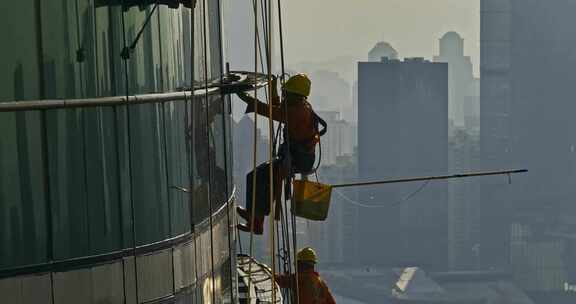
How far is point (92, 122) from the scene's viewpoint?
520cm

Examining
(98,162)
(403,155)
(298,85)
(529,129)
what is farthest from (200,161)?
(529,129)

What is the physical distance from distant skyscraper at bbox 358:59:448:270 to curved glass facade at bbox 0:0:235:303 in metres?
159

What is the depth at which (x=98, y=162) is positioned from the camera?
17.3ft

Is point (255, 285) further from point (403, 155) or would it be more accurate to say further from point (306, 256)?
point (403, 155)

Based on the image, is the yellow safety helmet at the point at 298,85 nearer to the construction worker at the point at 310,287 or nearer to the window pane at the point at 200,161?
the construction worker at the point at 310,287

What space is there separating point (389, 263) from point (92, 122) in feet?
530

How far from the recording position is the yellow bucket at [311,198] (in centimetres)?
902

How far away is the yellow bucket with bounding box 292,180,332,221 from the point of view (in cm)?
902

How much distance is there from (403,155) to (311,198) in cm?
16890

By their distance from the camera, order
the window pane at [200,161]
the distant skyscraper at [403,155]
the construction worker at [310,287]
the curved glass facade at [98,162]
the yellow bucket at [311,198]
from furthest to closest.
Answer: the distant skyscraper at [403,155], the construction worker at [310,287], the yellow bucket at [311,198], the window pane at [200,161], the curved glass facade at [98,162]

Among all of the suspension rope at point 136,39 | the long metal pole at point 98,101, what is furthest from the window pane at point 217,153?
the suspension rope at point 136,39

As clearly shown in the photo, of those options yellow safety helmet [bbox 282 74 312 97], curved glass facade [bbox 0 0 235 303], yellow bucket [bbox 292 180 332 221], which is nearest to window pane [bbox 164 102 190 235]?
curved glass facade [bbox 0 0 235 303]

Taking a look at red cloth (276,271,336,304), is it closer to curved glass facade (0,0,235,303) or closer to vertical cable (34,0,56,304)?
curved glass facade (0,0,235,303)

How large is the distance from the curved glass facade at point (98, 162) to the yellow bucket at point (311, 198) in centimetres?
241
